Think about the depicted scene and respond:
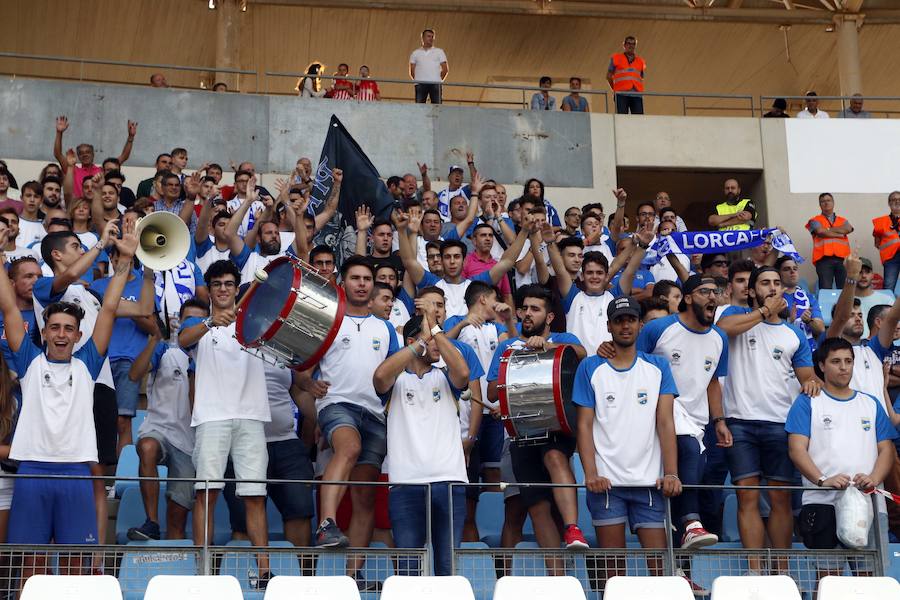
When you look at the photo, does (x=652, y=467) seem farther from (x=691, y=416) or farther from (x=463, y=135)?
(x=463, y=135)

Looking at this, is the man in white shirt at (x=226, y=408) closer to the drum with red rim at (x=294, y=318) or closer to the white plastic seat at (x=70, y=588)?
the drum with red rim at (x=294, y=318)

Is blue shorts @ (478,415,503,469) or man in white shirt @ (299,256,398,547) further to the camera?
blue shorts @ (478,415,503,469)

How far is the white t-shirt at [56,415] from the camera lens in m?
6.36

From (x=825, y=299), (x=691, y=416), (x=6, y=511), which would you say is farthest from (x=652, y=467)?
(x=825, y=299)

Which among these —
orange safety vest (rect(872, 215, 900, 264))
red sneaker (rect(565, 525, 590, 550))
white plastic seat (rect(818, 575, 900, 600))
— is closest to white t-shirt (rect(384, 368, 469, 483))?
red sneaker (rect(565, 525, 590, 550))

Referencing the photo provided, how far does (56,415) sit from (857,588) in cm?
404

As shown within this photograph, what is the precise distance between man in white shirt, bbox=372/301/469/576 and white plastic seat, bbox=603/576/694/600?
911 mm

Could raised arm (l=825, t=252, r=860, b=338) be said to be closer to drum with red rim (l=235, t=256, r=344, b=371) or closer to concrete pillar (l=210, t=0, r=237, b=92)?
drum with red rim (l=235, t=256, r=344, b=371)

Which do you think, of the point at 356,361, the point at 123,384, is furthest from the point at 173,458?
the point at 356,361

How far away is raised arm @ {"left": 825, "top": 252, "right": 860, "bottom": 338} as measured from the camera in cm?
824

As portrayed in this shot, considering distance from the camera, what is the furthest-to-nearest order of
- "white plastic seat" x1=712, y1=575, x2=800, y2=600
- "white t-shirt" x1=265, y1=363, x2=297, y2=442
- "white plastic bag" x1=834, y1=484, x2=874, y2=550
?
"white t-shirt" x1=265, y1=363, x2=297, y2=442 < "white plastic bag" x1=834, y1=484, x2=874, y2=550 < "white plastic seat" x1=712, y1=575, x2=800, y2=600

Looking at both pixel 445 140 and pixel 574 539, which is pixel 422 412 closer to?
pixel 574 539

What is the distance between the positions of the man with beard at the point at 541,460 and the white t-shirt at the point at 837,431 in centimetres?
130

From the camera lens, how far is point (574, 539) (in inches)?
253
